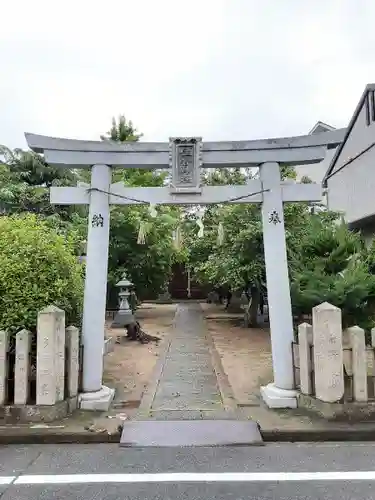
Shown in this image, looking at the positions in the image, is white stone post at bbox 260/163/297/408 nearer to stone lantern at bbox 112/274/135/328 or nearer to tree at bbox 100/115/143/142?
stone lantern at bbox 112/274/135/328

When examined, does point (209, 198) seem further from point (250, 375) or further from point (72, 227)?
point (72, 227)

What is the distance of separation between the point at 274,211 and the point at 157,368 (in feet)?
13.4

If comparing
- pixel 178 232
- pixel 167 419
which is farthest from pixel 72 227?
pixel 167 419

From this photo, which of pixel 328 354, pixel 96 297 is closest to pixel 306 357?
pixel 328 354

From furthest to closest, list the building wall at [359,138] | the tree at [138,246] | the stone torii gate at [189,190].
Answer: the tree at [138,246], the building wall at [359,138], the stone torii gate at [189,190]

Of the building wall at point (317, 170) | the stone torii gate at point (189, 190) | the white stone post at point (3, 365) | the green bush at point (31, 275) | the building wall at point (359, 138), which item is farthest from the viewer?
the building wall at point (317, 170)

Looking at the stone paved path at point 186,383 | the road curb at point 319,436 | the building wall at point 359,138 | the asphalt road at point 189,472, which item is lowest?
the asphalt road at point 189,472

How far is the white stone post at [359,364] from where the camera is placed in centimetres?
498

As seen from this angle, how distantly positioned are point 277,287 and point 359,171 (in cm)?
1015

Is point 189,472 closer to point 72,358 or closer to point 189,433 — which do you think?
point 189,433

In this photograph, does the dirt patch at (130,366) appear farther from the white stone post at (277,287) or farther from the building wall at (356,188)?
the building wall at (356,188)

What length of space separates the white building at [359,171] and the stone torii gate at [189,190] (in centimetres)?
733

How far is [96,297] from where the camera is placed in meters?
5.74

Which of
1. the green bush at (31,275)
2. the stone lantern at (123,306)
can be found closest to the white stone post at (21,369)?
the green bush at (31,275)
